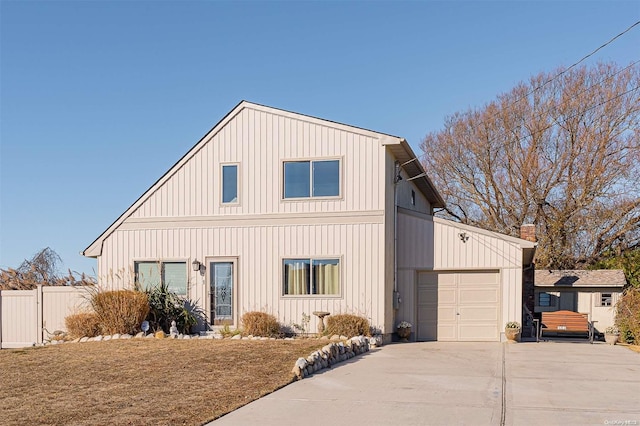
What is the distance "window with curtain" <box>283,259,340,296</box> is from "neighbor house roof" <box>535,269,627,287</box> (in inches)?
539

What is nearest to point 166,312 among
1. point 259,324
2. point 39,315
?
point 259,324

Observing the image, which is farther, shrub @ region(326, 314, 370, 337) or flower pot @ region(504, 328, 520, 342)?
flower pot @ region(504, 328, 520, 342)

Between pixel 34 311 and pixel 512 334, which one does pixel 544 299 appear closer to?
pixel 512 334

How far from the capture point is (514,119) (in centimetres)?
3014

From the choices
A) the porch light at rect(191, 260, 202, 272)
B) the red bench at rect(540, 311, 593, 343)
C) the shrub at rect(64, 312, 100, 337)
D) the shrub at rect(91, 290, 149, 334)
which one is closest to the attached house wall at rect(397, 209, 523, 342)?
the red bench at rect(540, 311, 593, 343)

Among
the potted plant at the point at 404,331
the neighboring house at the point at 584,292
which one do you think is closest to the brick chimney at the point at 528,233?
the potted plant at the point at 404,331

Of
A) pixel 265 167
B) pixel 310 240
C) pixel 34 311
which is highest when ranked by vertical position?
pixel 265 167

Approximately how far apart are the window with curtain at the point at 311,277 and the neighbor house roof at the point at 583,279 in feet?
44.9

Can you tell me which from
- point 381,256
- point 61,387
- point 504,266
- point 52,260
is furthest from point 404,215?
point 52,260

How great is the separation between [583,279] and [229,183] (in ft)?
55.3

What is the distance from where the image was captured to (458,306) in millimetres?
16531

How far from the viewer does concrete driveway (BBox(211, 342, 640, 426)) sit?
721cm

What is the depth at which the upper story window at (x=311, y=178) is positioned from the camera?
628 inches

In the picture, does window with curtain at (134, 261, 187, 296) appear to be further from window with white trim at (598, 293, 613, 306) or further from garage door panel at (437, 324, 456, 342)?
window with white trim at (598, 293, 613, 306)
